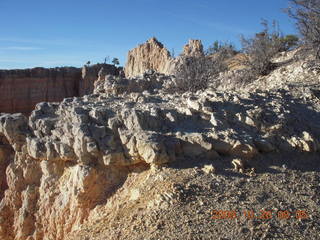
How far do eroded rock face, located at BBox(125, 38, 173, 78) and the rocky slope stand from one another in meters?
20.4

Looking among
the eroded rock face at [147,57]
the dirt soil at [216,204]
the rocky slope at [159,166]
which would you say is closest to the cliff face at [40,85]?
the eroded rock face at [147,57]

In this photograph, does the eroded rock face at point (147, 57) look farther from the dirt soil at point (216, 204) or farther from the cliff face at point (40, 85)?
the dirt soil at point (216, 204)

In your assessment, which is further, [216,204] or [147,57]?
[147,57]

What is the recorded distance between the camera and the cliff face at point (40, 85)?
27938 millimetres

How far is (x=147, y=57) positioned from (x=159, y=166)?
979 inches

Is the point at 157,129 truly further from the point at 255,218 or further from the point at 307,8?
the point at 307,8

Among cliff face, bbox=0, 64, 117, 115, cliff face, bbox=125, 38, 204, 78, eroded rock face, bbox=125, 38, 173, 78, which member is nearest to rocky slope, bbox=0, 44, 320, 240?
cliff face, bbox=125, 38, 204, 78

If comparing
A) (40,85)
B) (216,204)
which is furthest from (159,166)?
(40,85)

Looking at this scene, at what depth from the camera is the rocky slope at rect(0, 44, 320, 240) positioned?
12.6ft

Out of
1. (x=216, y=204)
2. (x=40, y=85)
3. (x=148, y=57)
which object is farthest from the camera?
(x=40, y=85)

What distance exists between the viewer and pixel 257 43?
1262 cm

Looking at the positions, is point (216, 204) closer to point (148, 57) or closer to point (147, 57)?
point (148, 57)

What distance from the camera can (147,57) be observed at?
93.9 feet

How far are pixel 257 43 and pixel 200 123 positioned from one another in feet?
28.5
